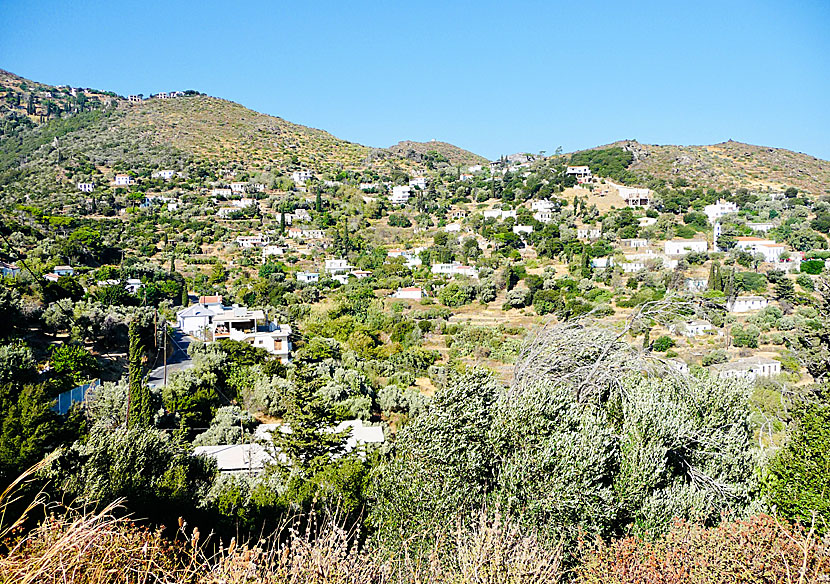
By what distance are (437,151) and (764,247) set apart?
63246mm

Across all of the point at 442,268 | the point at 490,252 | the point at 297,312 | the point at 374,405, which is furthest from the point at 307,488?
the point at 490,252

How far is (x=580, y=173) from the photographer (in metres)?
62.9

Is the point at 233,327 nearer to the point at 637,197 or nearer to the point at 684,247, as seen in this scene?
the point at 684,247

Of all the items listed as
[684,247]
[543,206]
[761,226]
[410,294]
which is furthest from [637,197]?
[410,294]

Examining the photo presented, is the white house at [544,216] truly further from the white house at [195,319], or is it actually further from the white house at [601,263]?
the white house at [195,319]

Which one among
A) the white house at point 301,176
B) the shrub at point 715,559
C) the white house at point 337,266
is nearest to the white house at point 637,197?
the white house at point 337,266

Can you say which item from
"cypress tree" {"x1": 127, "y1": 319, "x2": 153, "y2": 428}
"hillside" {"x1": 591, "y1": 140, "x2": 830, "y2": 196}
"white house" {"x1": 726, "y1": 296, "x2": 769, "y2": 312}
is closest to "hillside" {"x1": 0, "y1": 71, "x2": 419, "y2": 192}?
"hillside" {"x1": 591, "y1": 140, "x2": 830, "y2": 196}

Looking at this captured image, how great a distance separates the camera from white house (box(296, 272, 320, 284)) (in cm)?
3658

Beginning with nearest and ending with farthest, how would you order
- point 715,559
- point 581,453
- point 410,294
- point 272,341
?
point 715,559 < point 581,453 < point 272,341 < point 410,294

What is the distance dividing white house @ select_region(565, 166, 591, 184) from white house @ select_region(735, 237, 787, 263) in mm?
22879

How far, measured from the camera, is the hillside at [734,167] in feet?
190

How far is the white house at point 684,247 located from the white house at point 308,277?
84.0 feet

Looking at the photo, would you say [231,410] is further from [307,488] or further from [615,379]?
[615,379]

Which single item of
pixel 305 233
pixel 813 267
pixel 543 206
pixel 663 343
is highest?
pixel 543 206
